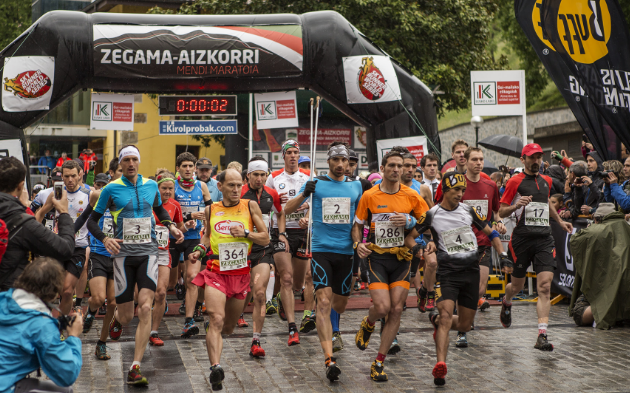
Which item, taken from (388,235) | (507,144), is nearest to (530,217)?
(388,235)

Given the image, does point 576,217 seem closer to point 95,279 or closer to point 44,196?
point 95,279

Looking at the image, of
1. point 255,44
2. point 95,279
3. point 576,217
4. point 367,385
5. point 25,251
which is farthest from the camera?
point 255,44

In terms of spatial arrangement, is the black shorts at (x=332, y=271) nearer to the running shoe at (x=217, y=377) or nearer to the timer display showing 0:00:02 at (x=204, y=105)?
the running shoe at (x=217, y=377)

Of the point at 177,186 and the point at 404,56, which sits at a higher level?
the point at 404,56

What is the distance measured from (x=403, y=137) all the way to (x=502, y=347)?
263 inches

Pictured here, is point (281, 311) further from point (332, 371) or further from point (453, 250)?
point (453, 250)

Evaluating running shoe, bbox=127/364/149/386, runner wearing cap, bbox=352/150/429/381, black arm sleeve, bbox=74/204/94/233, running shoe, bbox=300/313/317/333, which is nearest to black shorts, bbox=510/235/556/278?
runner wearing cap, bbox=352/150/429/381

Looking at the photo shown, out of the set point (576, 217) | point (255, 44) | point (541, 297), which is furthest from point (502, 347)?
point (255, 44)

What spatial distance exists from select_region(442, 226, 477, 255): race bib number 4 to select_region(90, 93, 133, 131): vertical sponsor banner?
31.0 ft

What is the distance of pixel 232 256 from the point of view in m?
6.32

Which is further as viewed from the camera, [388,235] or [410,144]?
[410,144]

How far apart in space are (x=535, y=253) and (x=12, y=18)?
35168 millimetres

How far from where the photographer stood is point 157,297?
768 cm

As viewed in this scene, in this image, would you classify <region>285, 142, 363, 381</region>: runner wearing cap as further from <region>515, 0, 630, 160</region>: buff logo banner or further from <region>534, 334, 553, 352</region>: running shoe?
<region>515, 0, 630, 160</region>: buff logo banner
